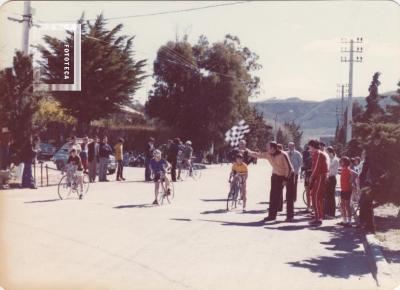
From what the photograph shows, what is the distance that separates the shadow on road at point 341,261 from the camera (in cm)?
809

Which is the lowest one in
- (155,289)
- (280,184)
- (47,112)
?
(155,289)

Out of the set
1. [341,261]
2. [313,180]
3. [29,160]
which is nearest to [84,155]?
[29,160]

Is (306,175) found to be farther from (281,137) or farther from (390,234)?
(281,137)

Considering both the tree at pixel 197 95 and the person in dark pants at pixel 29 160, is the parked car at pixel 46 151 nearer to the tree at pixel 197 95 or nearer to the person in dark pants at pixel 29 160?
the tree at pixel 197 95

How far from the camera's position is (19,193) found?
640 inches

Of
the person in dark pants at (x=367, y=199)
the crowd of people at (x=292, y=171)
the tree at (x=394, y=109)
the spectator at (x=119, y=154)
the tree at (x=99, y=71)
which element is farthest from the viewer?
the spectator at (x=119, y=154)

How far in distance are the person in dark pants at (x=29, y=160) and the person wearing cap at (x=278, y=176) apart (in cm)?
825

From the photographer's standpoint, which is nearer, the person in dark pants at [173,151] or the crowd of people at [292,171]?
the crowd of people at [292,171]

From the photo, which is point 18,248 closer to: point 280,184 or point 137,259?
point 137,259

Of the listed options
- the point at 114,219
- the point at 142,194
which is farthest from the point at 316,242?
the point at 142,194

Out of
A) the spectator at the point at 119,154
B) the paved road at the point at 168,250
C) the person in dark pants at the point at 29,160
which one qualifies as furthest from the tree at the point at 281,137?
the paved road at the point at 168,250

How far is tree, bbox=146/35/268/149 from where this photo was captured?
32500mm

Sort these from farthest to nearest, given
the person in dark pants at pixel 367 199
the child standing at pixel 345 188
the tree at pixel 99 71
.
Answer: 1. the child standing at pixel 345 188
2. the tree at pixel 99 71
3. the person in dark pants at pixel 367 199

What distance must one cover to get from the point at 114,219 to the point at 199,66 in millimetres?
26360
